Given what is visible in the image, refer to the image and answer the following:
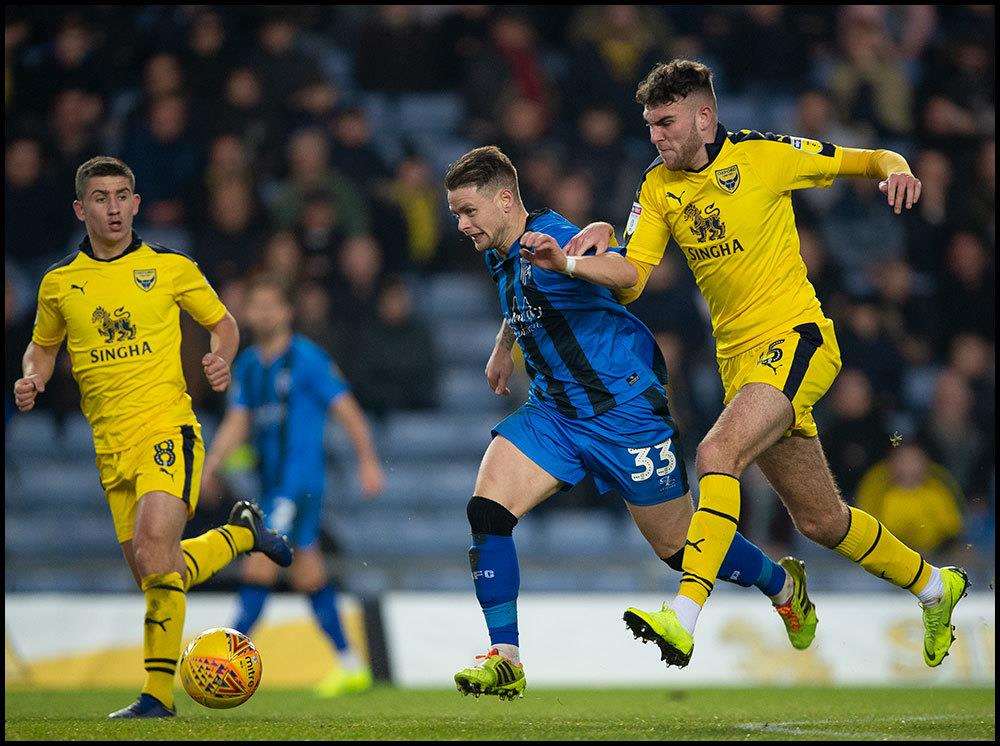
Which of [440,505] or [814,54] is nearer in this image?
[440,505]

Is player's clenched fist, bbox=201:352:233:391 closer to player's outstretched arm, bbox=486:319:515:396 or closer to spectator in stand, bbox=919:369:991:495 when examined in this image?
player's outstretched arm, bbox=486:319:515:396

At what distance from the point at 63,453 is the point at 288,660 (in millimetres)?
3554

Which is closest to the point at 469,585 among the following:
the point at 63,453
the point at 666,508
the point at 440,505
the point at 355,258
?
the point at 440,505

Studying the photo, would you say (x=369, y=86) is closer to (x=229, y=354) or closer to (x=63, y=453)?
(x=63, y=453)

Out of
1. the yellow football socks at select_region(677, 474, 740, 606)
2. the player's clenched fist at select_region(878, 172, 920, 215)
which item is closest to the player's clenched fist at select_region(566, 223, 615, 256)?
the yellow football socks at select_region(677, 474, 740, 606)

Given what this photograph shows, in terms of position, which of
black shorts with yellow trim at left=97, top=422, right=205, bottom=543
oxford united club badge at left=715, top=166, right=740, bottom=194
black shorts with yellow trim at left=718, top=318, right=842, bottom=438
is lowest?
black shorts with yellow trim at left=97, top=422, right=205, bottom=543

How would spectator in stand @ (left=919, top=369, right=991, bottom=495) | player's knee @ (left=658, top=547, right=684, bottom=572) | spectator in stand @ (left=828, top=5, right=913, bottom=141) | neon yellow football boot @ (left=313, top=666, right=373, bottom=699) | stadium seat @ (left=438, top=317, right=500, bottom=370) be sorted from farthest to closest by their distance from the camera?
spectator in stand @ (left=828, top=5, right=913, bottom=141)
stadium seat @ (left=438, top=317, right=500, bottom=370)
spectator in stand @ (left=919, top=369, right=991, bottom=495)
neon yellow football boot @ (left=313, top=666, right=373, bottom=699)
player's knee @ (left=658, top=547, right=684, bottom=572)

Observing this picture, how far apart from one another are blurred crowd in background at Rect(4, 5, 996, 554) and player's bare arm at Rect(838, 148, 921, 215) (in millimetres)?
4440

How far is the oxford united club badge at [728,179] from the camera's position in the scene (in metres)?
6.11

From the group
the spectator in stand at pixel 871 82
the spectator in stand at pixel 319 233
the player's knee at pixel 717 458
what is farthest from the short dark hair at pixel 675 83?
the spectator in stand at pixel 871 82

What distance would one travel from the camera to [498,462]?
611 centimetres

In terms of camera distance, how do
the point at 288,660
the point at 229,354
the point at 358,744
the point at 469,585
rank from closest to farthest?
the point at 358,744, the point at 229,354, the point at 288,660, the point at 469,585

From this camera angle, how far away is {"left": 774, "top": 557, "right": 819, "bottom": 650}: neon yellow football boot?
6.73 m

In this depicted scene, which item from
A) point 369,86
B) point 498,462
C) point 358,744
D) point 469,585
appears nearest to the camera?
point 358,744
